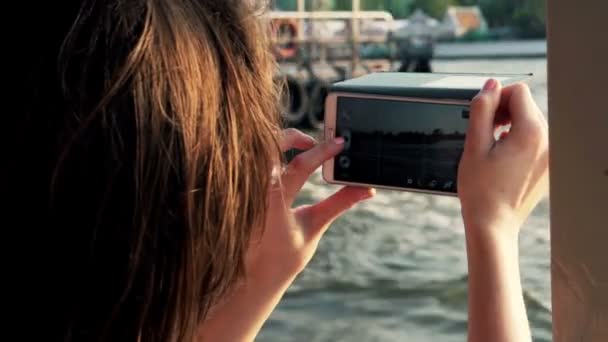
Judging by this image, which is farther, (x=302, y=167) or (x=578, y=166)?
(x=302, y=167)

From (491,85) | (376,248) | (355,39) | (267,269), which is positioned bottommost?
(376,248)

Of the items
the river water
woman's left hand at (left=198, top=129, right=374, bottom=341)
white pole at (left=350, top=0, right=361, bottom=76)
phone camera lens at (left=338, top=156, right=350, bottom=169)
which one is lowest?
the river water

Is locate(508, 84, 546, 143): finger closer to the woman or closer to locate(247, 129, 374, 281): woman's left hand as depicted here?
the woman

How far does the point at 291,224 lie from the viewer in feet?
1.77

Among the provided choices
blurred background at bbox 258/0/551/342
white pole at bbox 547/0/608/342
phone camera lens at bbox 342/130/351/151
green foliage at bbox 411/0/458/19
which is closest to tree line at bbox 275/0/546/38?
green foliage at bbox 411/0/458/19

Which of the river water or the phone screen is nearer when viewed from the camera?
the phone screen

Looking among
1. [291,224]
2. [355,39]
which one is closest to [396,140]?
[291,224]

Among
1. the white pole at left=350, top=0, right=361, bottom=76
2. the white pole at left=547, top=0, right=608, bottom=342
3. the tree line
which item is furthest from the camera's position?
the tree line

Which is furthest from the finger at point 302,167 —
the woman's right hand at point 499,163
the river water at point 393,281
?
the river water at point 393,281

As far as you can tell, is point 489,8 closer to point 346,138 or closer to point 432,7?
point 432,7

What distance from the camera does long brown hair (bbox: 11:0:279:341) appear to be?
17.3 inches

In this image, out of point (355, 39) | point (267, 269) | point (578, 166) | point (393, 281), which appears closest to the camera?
point (578, 166)

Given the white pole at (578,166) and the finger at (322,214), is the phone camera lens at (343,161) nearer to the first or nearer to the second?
the finger at (322,214)

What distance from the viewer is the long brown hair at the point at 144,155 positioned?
44 centimetres
